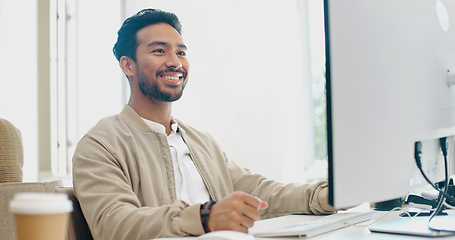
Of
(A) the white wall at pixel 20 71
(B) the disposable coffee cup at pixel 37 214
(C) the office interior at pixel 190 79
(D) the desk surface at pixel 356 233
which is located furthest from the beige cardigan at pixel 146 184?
(A) the white wall at pixel 20 71

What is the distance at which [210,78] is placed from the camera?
118 inches

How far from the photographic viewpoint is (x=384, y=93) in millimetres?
821

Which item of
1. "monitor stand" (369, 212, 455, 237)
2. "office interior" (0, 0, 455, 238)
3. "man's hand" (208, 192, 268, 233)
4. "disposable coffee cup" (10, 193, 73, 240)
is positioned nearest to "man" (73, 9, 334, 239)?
"man's hand" (208, 192, 268, 233)

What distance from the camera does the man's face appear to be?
162 centimetres

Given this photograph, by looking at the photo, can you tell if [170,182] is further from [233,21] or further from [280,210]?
[233,21]

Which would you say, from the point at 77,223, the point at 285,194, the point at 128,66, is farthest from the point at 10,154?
the point at 285,194

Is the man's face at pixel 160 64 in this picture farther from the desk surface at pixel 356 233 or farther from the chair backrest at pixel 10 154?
the desk surface at pixel 356 233

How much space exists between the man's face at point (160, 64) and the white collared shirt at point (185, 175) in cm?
12

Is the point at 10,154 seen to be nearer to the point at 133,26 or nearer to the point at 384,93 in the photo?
the point at 133,26

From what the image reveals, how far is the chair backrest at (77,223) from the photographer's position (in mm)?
1220

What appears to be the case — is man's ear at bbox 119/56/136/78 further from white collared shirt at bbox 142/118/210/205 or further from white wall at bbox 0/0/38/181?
white wall at bbox 0/0/38/181

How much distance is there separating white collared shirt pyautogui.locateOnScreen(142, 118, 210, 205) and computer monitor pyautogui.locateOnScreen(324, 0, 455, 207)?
734mm

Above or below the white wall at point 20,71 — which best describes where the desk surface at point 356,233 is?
below

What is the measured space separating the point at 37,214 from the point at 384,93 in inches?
22.9
